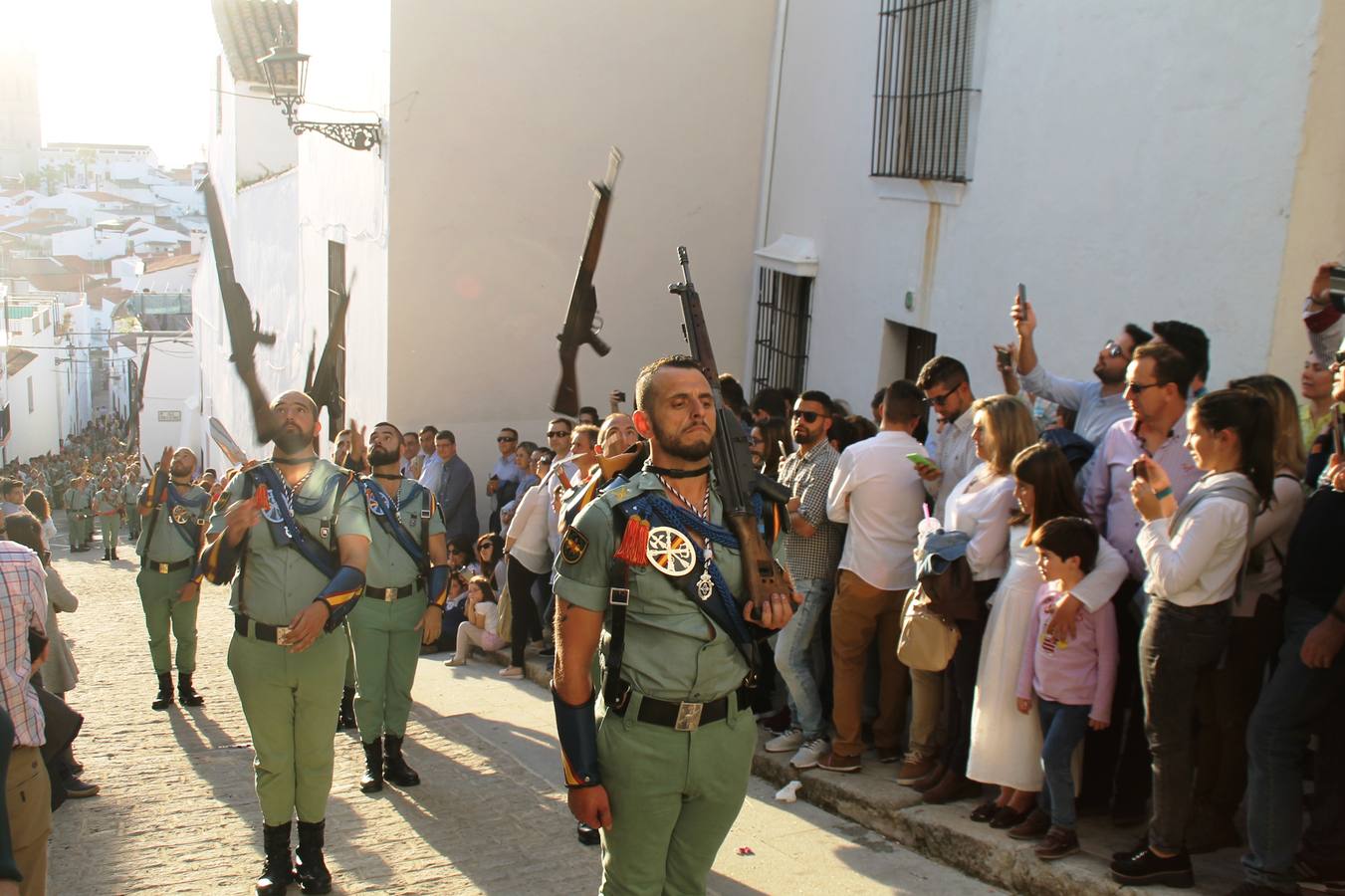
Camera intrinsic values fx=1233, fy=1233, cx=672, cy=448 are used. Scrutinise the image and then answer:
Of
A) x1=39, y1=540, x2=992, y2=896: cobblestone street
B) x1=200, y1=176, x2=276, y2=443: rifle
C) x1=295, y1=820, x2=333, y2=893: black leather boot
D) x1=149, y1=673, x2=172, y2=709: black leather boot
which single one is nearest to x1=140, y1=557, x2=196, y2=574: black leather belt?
x1=149, y1=673, x2=172, y2=709: black leather boot

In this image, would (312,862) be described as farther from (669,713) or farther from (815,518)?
(815,518)

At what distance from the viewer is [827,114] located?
1162cm

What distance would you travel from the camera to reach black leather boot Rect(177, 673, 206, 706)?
888cm

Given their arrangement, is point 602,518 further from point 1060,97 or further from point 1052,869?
point 1060,97

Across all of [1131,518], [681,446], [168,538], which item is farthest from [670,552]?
[168,538]

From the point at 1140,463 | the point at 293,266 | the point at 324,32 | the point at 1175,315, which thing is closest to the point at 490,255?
the point at 324,32

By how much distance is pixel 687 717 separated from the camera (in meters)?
3.61

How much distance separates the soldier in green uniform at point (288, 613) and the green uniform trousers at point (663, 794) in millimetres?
1913

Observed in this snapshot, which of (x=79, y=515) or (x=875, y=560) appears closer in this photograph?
(x=875, y=560)

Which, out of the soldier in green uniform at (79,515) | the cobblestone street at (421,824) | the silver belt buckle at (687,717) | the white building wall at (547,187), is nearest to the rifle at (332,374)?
the white building wall at (547,187)

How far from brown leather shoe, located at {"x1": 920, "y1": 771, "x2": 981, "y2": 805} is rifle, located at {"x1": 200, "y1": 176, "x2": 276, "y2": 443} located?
1623 cm

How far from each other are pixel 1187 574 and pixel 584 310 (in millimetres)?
9830

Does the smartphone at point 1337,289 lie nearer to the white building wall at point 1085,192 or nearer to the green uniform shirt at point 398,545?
the white building wall at point 1085,192

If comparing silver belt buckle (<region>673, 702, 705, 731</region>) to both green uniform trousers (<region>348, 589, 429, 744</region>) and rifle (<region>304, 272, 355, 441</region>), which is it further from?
rifle (<region>304, 272, 355, 441</region>)
